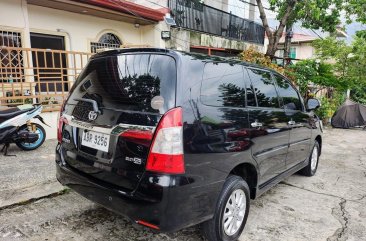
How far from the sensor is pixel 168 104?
2117 millimetres

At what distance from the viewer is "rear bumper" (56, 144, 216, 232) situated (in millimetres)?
2037

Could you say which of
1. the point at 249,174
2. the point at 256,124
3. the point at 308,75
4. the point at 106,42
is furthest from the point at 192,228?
the point at 308,75

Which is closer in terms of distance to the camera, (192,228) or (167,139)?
(167,139)

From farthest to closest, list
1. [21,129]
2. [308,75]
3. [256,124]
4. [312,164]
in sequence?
[308,75]
[21,129]
[312,164]
[256,124]

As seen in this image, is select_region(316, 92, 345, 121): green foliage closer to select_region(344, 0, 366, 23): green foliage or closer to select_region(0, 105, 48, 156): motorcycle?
select_region(344, 0, 366, 23): green foliage

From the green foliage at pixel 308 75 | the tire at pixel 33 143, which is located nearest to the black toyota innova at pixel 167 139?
the tire at pixel 33 143

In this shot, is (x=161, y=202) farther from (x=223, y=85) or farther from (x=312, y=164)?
(x=312, y=164)

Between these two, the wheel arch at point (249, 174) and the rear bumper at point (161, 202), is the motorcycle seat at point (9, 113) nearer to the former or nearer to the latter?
the rear bumper at point (161, 202)

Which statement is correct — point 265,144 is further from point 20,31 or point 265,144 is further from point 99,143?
point 20,31

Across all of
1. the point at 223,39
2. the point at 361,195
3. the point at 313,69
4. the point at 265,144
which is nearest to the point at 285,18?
the point at 313,69

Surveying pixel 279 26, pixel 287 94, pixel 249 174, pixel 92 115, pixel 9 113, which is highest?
pixel 279 26

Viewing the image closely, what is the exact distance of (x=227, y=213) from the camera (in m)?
2.60

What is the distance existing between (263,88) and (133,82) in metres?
1.62

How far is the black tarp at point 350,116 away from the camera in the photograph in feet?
35.2
